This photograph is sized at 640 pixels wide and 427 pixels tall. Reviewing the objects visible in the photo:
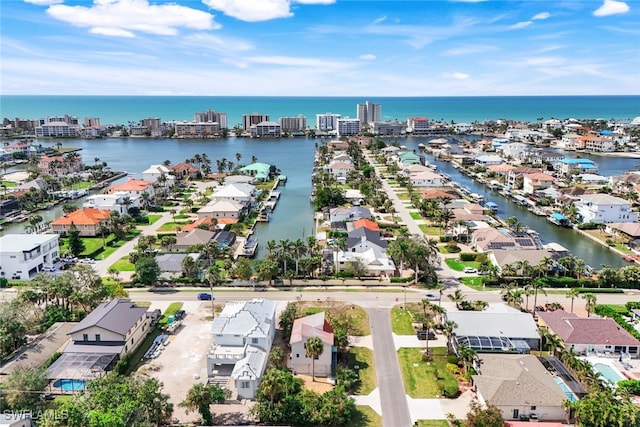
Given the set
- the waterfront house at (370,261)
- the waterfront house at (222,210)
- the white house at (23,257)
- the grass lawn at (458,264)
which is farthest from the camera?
the waterfront house at (222,210)

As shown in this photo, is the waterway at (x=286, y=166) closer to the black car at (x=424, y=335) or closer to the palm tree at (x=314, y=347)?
the black car at (x=424, y=335)

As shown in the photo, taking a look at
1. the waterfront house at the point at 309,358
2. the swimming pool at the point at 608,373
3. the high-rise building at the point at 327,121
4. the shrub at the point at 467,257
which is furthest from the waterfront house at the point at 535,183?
the high-rise building at the point at 327,121

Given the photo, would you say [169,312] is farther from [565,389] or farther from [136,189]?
[136,189]

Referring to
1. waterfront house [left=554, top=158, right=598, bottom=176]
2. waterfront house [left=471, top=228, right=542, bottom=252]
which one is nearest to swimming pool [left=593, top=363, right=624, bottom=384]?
waterfront house [left=471, top=228, right=542, bottom=252]

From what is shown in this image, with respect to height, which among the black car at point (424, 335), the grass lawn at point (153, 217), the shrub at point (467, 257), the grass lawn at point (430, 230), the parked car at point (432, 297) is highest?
the grass lawn at point (153, 217)

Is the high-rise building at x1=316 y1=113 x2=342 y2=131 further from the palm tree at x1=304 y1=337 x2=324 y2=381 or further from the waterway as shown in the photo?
the palm tree at x1=304 y1=337 x2=324 y2=381

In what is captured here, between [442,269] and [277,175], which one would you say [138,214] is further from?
[442,269]

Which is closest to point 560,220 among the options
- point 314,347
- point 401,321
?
point 401,321

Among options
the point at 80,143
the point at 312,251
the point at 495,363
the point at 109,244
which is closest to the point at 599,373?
the point at 495,363
